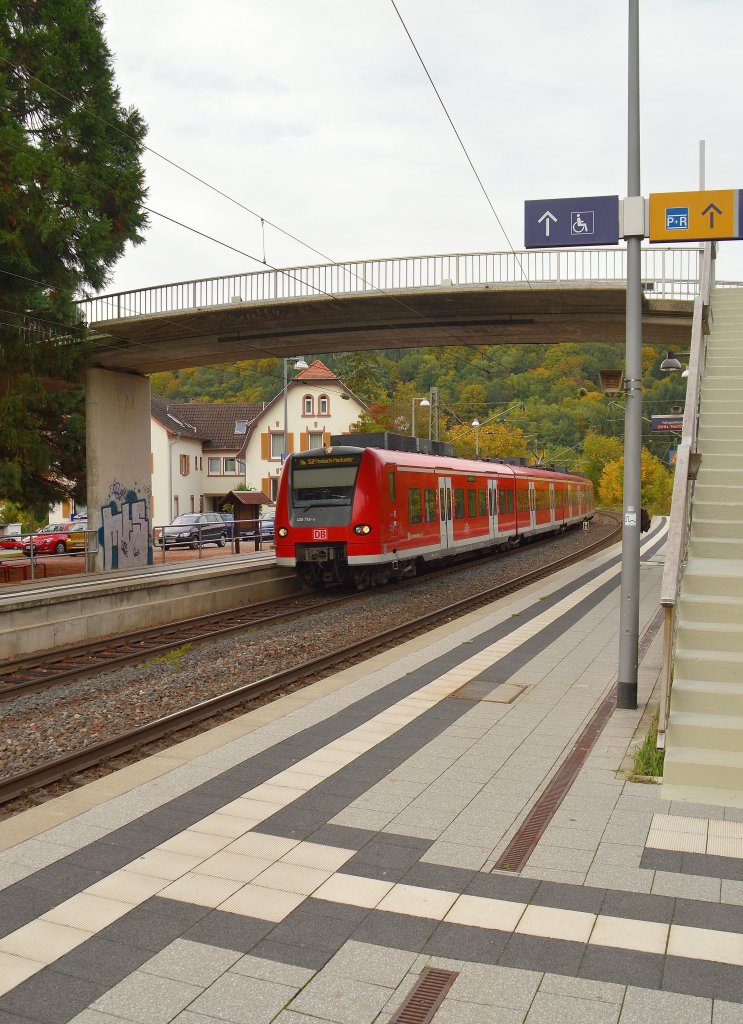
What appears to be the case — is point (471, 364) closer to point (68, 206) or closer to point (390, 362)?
point (390, 362)

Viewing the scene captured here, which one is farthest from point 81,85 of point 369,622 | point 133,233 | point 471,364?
point 471,364

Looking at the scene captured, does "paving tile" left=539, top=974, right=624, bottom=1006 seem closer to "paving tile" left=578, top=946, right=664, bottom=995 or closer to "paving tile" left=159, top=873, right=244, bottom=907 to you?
"paving tile" left=578, top=946, right=664, bottom=995

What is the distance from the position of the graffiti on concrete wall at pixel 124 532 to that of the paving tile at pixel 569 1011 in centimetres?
2231

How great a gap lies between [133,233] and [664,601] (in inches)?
778

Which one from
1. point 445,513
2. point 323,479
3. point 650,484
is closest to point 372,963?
point 323,479

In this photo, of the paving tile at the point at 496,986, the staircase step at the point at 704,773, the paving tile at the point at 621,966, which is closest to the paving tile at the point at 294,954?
the paving tile at the point at 496,986

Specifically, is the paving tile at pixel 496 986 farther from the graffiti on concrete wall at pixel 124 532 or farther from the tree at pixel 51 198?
the graffiti on concrete wall at pixel 124 532

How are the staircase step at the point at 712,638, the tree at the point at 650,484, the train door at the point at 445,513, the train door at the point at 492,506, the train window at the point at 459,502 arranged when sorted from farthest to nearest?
the tree at the point at 650,484
the train door at the point at 492,506
the train window at the point at 459,502
the train door at the point at 445,513
the staircase step at the point at 712,638

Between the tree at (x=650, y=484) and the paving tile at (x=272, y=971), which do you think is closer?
the paving tile at (x=272, y=971)

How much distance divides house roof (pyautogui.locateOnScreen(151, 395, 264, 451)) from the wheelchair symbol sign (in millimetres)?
53006

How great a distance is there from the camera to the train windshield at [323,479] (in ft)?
59.0

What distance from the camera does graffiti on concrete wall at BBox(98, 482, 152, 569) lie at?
2480cm

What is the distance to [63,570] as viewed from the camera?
25.8m

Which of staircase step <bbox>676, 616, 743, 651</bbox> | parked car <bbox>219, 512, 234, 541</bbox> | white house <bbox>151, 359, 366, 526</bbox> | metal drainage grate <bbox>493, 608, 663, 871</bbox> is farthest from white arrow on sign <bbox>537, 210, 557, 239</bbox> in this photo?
white house <bbox>151, 359, 366, 526</bbox>
